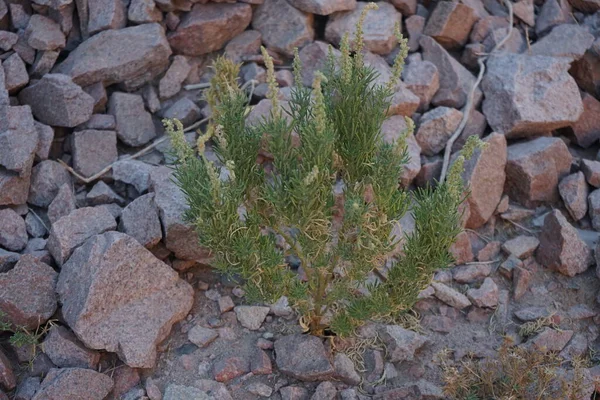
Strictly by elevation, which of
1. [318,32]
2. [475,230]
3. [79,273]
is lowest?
[475,230]

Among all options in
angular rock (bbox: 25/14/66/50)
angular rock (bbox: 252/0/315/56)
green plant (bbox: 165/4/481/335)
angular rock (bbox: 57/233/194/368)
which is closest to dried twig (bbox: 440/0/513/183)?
green plant (bbox: 165/4/481/335)

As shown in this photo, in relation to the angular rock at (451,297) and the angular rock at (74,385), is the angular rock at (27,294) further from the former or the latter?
the angular rock at (451,297)

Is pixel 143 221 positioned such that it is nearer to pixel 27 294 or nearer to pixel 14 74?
pixel 27 294

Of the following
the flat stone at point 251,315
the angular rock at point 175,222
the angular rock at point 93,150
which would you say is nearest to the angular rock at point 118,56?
the angular rock at point 93,150

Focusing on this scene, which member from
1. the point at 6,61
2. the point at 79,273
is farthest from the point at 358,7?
the point at 79,273

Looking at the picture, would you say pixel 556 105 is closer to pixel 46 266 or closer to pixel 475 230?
pixel 475 230


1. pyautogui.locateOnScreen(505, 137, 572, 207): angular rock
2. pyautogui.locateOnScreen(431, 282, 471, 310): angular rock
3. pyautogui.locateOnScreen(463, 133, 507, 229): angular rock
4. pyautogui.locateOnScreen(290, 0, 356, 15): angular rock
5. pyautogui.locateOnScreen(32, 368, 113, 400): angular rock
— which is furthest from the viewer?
pyautogui.locateOnScreen(290, 0, 356, 15): angular rock

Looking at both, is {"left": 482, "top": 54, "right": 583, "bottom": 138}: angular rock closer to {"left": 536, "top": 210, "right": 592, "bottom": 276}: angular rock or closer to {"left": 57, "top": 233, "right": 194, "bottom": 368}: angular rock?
{"left": 536, "top": 210, "right": 592, "bottom": 276}: angular rock
